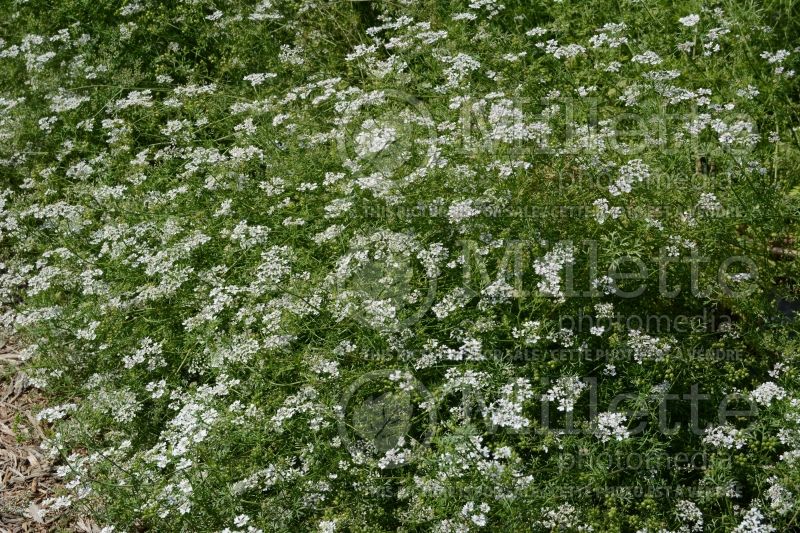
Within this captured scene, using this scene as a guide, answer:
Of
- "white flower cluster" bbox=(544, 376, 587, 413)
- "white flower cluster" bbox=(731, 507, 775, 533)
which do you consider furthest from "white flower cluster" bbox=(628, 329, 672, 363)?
"white flower cluster" bbox=(731, 507, 775, 533)

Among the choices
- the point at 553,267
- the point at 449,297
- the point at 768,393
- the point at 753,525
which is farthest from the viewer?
the point at 449,297

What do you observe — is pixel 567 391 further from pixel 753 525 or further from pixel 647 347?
pixel 753 525

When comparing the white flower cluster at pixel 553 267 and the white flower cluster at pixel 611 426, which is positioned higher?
the white flower cluster at pixel 553 267

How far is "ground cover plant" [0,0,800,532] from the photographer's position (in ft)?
12.5

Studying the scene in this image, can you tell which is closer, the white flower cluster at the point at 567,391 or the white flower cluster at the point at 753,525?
the white flower cluster at the point at 753,525

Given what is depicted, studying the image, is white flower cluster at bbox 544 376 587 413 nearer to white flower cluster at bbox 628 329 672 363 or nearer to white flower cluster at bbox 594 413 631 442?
white flower cluster at bbox 594 413 631 442

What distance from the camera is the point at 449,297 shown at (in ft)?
14.1

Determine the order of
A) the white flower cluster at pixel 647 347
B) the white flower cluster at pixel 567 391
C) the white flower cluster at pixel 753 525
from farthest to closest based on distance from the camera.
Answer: the white flower cluster at pixel 647 347
the white flower cluster at pixel 567 391
the white flower cluster at pixel 753 525

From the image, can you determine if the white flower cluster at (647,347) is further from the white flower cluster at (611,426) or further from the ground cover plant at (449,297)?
the white flower cluster at (611,426)

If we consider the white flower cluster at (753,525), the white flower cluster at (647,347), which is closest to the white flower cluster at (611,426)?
the white flower cluster at (647,347)

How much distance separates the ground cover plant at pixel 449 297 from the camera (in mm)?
3801

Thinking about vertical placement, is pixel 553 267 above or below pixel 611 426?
above

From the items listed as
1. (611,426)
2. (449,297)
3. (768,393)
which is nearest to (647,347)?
(611,426)

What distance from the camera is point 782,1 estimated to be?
5988 mm
